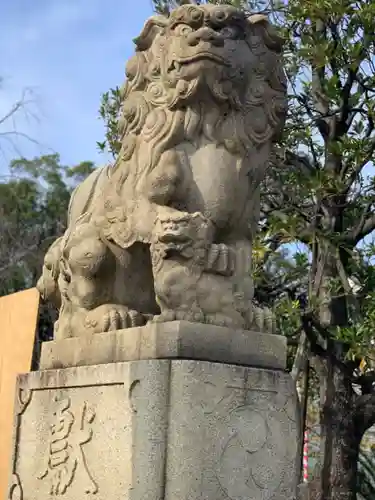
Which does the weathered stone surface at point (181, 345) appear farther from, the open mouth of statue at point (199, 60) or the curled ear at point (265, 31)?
the curled ear at point (265, 31)

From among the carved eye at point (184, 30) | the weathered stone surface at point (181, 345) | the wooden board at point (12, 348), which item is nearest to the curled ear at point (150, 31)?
the carved eye at point (184, 30)

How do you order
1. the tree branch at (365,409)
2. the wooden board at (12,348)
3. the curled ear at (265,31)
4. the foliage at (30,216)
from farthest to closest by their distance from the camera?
1. the foliage at (30,216)
2. the tree branch at (365,409)
3. the wooden board at (12,348)
4. the curled ear at (265,31)

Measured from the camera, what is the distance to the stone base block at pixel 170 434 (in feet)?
10.7

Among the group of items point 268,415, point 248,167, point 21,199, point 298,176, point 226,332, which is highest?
point 21,199

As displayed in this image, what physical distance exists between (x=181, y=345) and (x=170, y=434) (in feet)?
1.26

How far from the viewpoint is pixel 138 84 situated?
13.1ft

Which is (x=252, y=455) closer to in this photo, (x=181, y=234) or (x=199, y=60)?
(x=181, y=234)

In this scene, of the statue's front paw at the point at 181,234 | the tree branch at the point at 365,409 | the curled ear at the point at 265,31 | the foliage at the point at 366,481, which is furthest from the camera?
the foliage at the point at 366,481

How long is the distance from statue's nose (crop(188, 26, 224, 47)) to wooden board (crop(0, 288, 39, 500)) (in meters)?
3.68

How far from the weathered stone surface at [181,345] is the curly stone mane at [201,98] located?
2.77 ft

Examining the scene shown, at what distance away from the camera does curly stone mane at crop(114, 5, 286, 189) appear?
374cm

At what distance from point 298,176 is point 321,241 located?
701 mm

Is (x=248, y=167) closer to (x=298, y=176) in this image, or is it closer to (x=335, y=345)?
(x=298, y=176)

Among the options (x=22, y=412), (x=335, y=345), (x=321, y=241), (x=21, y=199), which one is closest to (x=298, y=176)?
(x=321, y=241)
